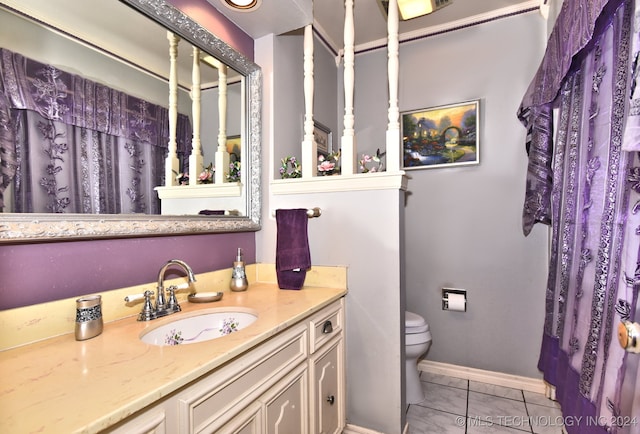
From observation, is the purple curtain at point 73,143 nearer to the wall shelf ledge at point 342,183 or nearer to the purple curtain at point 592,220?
the wall shelf ledge at point 342,183

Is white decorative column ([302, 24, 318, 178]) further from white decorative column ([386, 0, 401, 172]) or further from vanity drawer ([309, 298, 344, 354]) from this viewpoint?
vanity drawer ([309, 298, 344, 354])

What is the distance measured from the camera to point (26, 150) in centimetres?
94

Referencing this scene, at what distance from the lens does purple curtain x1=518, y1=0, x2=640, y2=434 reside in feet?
3.02

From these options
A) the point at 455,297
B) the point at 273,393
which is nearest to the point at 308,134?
the point at 273,393

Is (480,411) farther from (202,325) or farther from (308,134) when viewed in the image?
(308,134)

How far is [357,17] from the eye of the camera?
224cm

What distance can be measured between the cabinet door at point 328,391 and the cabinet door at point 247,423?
364 millimetres

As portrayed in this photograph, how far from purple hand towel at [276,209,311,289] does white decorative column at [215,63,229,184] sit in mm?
369

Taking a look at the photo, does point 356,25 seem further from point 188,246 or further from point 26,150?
point 26,150

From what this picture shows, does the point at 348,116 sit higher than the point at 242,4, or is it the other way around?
the point at 242,4

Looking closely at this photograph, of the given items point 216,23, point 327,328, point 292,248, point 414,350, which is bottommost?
point 414,350

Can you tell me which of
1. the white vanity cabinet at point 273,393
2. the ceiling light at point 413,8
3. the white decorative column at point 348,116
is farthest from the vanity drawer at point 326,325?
the ceiling light at point 413,8

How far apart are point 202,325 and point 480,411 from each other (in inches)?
68.6

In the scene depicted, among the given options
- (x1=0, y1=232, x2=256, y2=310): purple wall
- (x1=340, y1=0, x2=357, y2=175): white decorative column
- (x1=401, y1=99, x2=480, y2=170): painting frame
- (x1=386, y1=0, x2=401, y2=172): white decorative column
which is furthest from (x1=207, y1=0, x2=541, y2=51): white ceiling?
(x1=0, y1=232, x2=256, y2=310): purple wall
